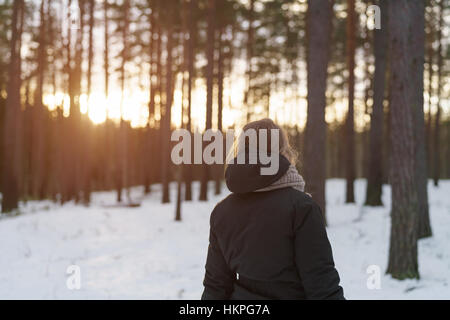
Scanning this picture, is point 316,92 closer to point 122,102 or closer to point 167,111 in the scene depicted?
point 167,111

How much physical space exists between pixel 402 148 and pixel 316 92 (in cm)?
306

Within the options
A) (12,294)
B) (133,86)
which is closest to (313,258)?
(12,294)

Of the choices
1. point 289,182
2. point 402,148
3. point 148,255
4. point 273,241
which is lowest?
point 148,255

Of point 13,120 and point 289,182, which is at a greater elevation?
point 13,120

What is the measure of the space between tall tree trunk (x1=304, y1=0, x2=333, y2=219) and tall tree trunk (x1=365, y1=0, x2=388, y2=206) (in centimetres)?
600

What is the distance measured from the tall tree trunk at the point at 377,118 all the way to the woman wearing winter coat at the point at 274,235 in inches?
558

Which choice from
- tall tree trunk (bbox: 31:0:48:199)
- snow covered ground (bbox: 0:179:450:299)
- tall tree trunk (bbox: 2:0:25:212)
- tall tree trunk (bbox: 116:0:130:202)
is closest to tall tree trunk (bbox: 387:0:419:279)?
snow covered ground (bbox: 0:179:450:299)

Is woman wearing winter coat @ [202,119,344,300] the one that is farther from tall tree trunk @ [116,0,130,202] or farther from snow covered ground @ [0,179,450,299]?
tall tree trunk @ [116,0,130,202]

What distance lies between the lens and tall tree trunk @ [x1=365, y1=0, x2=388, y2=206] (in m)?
15.5

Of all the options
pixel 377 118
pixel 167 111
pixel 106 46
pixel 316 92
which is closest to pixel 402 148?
pixel 316 92

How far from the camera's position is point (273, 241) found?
228cm

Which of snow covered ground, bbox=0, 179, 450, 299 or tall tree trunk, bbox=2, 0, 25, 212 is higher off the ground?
tall tree trunk, bbox=2, 0, 25, 212

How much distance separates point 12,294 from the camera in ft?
23.9

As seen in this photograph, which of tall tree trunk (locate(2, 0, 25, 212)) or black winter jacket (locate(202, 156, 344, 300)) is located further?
tall tree trunk (locate(2, 0, 25, 212))
